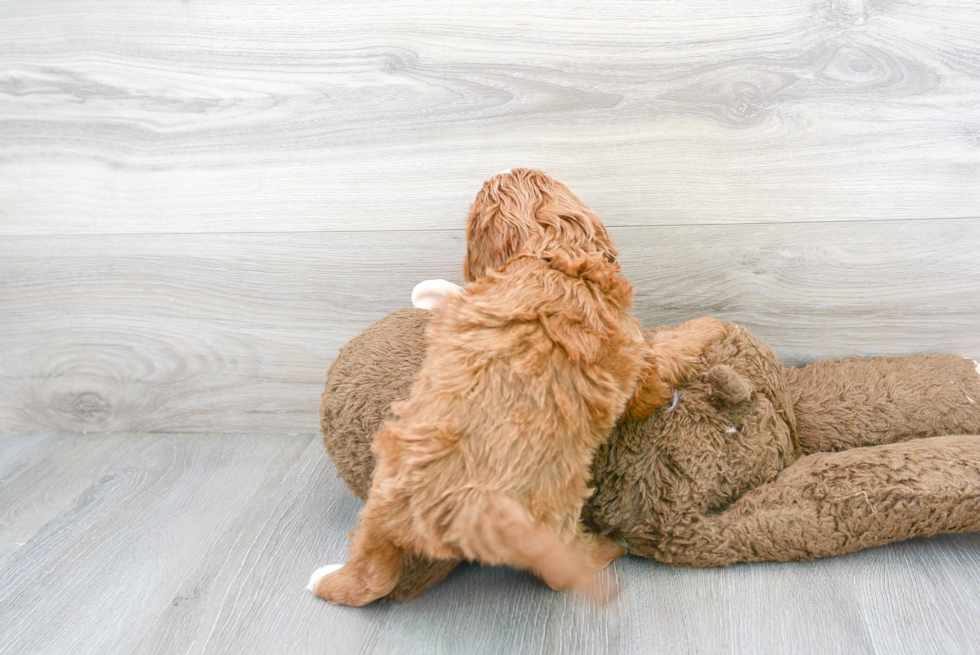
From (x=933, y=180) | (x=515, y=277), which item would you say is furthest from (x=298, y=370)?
(x=933, y=180)

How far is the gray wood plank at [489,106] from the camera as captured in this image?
38.0 inches

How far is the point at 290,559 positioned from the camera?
0.91 metres

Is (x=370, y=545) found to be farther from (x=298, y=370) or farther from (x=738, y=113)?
(x=738, y=113)

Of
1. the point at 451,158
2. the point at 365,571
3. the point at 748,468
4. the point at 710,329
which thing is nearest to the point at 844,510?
the point at 748,468

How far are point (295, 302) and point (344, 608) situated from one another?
53 cm

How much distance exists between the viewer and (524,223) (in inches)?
30.2

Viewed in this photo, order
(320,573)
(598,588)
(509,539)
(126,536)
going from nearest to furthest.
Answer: (509,539), (598,588), (320,573), (126,536)

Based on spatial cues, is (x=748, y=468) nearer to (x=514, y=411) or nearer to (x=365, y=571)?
(x=514, y=411)

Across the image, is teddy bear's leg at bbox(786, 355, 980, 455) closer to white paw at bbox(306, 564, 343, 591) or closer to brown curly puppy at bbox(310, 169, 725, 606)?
brown curly puppy at bbox(310, 169, 725, 606)

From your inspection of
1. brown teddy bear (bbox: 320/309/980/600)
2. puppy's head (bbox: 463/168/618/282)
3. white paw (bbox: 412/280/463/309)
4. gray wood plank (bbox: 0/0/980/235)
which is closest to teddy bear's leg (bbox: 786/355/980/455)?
brown teddy bear (bbox: 320/309/980/600)

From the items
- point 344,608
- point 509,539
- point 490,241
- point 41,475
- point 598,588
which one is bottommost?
point 41,475

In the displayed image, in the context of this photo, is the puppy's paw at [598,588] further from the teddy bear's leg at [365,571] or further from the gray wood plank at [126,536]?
the gray wood plank at [126,536]

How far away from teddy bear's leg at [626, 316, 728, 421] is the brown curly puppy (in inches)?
1.0

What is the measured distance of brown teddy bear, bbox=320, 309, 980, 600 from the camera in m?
0.80
